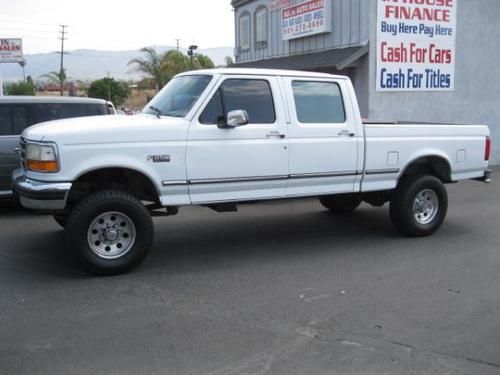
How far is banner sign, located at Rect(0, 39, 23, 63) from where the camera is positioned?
93.9ft

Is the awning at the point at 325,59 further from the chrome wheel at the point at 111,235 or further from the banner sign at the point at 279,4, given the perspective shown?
the chrome wheel at the point at 111,235

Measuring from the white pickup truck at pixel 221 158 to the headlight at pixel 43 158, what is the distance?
0.01 meters

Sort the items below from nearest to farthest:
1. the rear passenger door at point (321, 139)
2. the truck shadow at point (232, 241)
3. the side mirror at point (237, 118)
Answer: the side mirror at point (237, 118) → the truck shadow at point (232, 241) → the rear passenger door at point (321, 139)

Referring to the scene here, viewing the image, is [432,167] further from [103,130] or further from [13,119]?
[13,119]

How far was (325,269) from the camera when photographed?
6.11m

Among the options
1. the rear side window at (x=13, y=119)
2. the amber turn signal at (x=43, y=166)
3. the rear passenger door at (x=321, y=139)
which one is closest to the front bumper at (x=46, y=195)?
the amber turn signal at (x=43, y=166)

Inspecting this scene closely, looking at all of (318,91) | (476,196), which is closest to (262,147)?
(318,91)

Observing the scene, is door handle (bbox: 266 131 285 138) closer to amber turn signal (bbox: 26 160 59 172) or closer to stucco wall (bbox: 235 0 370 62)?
amber turn signal (bbox: 26 160 59 172)

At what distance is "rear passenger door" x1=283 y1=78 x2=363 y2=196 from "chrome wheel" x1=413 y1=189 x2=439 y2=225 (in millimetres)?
1183

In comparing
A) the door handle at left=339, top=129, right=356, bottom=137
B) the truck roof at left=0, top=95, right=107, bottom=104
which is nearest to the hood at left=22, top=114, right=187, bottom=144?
the door handle at left=339, top=129, right=356, bottom=137

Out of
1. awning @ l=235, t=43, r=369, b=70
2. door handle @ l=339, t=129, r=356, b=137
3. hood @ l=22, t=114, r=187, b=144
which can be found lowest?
door handle @ l=339, t=129, r=356, b=137

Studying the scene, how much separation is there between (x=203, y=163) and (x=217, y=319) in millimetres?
1851

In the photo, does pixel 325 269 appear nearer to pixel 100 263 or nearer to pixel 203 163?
pixel 203 163

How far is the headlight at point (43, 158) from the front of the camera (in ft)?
17.6
